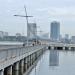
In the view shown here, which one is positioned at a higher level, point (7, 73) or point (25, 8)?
point (25, 8)

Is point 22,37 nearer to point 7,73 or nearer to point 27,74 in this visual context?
point 27,74

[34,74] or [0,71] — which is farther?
[34,74]

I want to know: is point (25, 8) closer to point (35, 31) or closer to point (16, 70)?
point (16, 70)

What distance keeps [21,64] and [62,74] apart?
23.1ft

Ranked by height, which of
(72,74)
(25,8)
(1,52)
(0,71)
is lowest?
(72,74)

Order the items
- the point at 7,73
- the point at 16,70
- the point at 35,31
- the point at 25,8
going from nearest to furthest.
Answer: the point at 7,73 < the point at 16,70 < the point at 25,8 < the point at 35,31

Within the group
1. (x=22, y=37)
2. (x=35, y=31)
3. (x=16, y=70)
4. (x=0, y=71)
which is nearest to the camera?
(x=0, y=71)

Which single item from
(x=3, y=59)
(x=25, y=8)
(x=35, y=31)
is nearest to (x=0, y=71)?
(x=3, y=59)

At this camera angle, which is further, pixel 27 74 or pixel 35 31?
pixel 35 31

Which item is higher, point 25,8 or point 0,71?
point 25,8

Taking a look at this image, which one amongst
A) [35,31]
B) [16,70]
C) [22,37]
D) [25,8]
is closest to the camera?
[16,70]

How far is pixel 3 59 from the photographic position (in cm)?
2558

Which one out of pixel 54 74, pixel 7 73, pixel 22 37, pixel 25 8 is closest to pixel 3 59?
pixel 7 73

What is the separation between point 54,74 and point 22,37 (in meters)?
74.5
